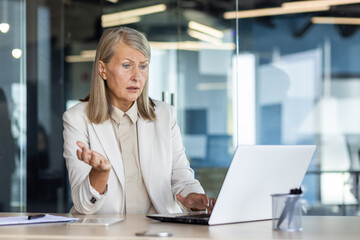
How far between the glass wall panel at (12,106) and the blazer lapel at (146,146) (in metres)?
3.41

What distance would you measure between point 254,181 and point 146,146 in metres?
0.84

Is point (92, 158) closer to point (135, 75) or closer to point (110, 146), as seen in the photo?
point (110, 146)

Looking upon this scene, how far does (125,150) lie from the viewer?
9.28 ft

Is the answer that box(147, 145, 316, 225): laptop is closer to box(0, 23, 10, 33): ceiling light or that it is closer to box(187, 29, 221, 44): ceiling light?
box(187, 29, 221, 44): ceiling light

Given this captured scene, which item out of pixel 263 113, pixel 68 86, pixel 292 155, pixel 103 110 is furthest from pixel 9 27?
pixel 292 155

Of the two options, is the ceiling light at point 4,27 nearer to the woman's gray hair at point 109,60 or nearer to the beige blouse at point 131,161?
the woman's gray hair at point 109,60

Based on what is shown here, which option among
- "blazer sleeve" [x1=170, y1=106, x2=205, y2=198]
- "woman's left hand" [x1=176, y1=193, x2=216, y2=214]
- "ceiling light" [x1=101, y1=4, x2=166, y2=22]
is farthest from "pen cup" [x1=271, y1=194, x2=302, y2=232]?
"ceiling light" [x1=101, y1=4, x2=166, y2=22]

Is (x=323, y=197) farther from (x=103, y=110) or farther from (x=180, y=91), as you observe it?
(x=103, y=110)

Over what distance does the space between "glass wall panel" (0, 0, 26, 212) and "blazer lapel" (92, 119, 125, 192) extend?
3.43 metres

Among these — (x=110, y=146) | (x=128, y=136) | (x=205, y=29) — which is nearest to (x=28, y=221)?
(x=110, y=146)

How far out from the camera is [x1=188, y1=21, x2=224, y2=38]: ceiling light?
591cm

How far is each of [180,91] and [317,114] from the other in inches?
49.3

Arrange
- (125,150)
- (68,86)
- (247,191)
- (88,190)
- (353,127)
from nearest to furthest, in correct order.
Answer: (247,191), (88,190), (125,150), (353,127), (68,86)

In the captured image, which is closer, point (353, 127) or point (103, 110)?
point (103, 110)
